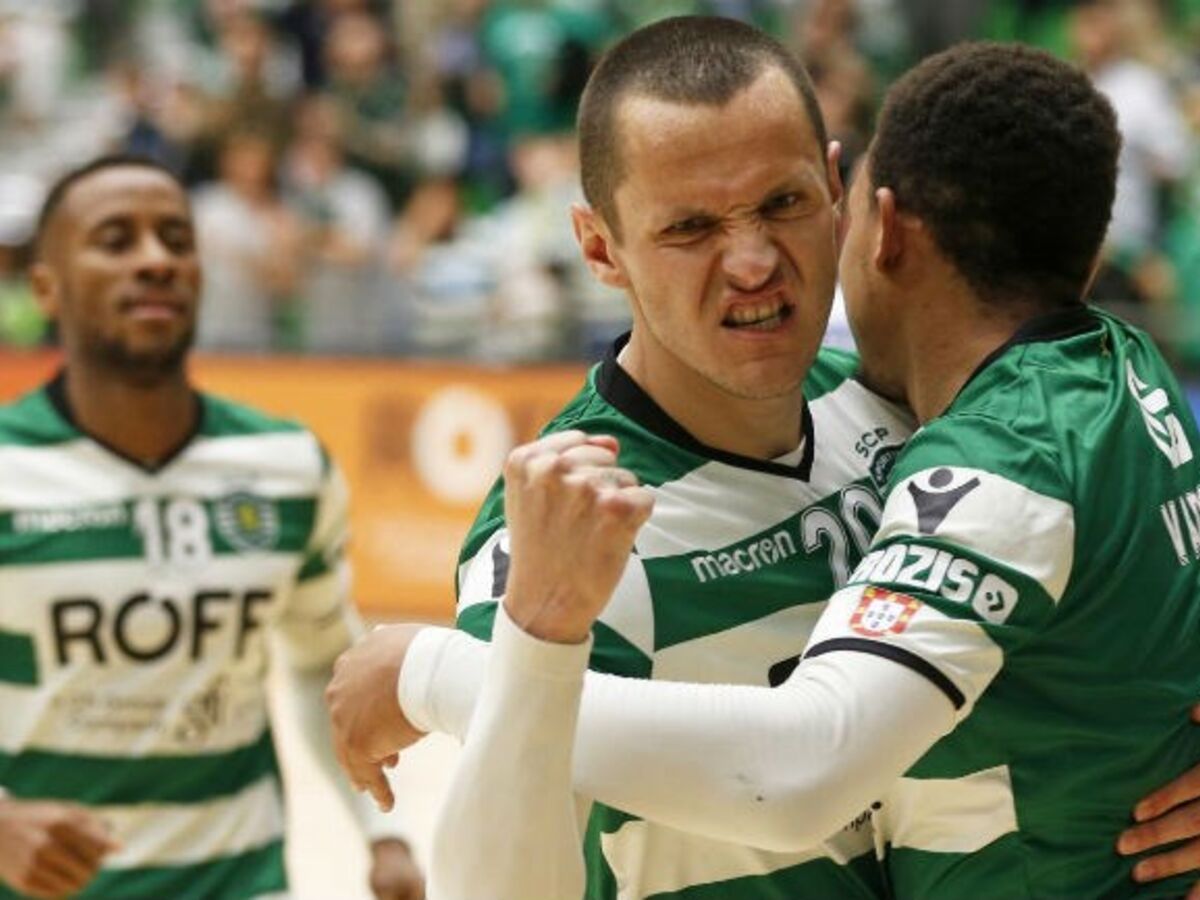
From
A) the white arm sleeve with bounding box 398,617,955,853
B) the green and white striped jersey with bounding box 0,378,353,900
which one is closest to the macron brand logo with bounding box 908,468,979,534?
the white arm sleeve with bounding box 398,617,955,853

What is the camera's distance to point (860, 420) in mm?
3492

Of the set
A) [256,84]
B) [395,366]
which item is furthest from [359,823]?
[256,84]

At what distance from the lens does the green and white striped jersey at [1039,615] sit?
2.77m

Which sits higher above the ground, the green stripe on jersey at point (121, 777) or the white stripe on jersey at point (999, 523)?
the white stripe on jersey at point (999, 523)

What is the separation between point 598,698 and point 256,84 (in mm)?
11478

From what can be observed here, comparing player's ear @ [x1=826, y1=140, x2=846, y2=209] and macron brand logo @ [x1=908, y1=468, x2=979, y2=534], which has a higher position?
player's ear @ [x1=826, y1=140, x2=846, y2=209]

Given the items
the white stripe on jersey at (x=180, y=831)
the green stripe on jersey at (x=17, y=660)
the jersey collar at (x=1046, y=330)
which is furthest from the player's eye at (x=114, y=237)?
the jersey collar at (x=1046, y=330)

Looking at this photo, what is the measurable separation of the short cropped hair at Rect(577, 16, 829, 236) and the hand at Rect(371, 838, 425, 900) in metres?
2.20

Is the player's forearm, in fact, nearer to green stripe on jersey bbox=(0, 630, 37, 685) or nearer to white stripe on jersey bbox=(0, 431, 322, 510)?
white stripe on jersey bbox=(0, 431, 322, 510)

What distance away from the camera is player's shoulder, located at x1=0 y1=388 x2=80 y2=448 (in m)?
5.09

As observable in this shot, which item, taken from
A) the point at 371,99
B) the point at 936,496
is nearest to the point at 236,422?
the point at 936,496

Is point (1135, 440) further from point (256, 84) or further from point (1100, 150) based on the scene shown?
point (256, 84)

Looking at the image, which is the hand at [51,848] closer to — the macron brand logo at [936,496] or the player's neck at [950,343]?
the player's neck at [950,343]

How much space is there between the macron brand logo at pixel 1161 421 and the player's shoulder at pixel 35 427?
277 centimetres
